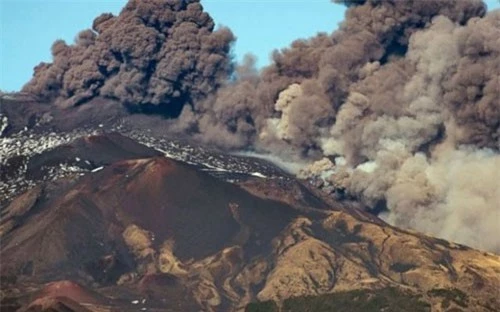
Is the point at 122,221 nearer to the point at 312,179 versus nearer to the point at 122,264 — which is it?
the point at 122,264

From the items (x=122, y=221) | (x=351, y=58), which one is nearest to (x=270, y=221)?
(x=122, y=221)

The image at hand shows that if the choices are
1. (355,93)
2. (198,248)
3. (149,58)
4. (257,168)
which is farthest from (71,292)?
(149,58)

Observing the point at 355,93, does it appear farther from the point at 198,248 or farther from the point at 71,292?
the point at 71,292

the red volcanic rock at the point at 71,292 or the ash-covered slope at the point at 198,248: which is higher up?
the ash-covered slope at the point at 198,248

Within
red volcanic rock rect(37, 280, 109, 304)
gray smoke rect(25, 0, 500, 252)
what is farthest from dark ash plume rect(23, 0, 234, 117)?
red volcanic rock rect(37, 280, 109, 304)

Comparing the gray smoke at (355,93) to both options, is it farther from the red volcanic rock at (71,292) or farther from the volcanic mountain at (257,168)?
the red volcanic rock at (71,292)

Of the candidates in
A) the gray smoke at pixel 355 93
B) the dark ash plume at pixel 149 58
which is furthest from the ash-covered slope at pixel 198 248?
the dark ash plume at pixel 149 58
